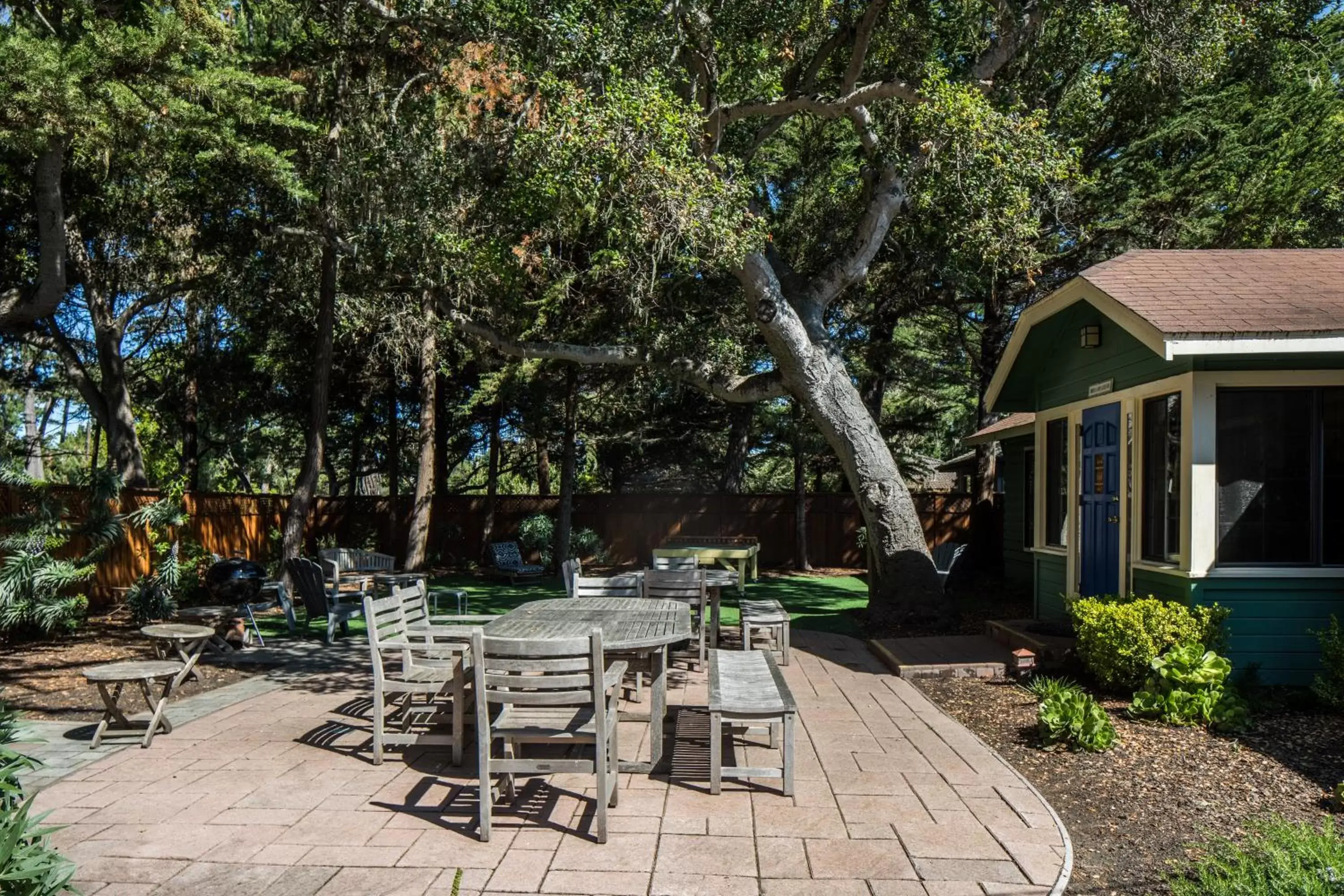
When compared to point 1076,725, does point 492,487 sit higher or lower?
higher

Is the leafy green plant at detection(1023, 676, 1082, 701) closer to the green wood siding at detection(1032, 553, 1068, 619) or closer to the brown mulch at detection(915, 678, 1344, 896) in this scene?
the brown mulch at detection(915, 678, 1344, 896)

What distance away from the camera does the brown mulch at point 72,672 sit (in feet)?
23.1

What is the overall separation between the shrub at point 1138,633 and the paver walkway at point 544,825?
153 cm

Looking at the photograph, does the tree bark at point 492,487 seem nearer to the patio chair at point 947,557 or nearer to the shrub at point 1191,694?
the patio chair at point 947,557

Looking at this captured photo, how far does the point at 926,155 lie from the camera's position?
34.3 feet

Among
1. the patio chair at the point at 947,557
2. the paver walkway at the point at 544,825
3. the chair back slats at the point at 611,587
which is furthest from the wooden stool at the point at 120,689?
the patio chair at the point at 947,557

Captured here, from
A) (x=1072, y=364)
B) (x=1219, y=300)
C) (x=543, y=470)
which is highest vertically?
(x=1219, y=300)

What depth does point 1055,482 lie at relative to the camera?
10.5m

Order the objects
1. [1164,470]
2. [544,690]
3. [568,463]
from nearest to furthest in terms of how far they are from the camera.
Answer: [544,690]
[1164,470]
[568,463]

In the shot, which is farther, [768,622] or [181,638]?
[768,622]

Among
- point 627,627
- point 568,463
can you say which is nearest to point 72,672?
point 627,627

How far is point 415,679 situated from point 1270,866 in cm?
448

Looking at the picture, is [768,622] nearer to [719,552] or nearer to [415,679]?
[415,679]

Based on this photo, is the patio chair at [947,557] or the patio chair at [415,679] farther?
the patio chair at [947,557]
